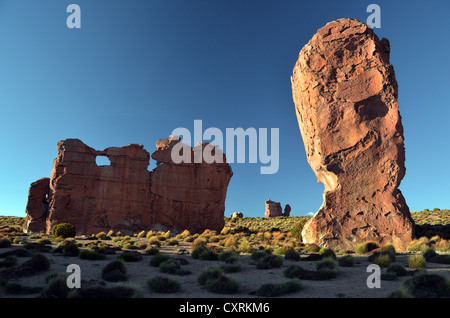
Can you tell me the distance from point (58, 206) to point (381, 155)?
93.8ft

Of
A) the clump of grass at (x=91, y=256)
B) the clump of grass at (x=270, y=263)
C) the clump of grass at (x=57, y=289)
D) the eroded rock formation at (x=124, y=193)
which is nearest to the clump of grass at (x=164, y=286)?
the clump of grass at (x=57, y=289)

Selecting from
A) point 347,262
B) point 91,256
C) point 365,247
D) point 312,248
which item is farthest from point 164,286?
point 365,247

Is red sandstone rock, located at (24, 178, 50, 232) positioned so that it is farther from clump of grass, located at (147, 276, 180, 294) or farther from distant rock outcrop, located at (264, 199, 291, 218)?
distant rock outcrop, located at (264, 199, 291, 218)

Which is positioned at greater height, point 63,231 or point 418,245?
point 418,245

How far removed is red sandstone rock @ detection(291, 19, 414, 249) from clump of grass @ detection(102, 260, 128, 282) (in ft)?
35.4

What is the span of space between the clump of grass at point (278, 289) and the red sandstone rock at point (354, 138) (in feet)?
28.2

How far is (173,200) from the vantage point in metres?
31.5

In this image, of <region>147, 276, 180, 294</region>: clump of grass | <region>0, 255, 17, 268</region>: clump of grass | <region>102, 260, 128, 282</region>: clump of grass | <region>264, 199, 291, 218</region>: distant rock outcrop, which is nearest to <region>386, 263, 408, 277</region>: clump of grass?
<region>147, 276, 180, 294</region>: clump of grass

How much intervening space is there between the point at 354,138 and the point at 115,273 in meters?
14.4

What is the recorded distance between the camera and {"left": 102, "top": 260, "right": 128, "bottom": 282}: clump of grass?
29.4 ft

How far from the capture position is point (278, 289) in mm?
7691

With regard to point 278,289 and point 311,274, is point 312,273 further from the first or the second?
point 278,289
